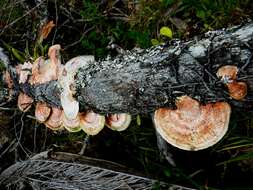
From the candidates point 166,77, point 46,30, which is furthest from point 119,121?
point 46,30

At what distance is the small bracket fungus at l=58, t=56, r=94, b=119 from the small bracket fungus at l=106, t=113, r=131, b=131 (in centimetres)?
24

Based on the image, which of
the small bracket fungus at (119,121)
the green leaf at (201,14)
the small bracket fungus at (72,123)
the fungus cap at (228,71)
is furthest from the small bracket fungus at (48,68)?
the fungus cap at (228,71)

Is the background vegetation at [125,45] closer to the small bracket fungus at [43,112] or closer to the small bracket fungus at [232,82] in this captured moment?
the small bracket fungus at [43,112]

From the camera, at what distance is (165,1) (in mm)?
3258

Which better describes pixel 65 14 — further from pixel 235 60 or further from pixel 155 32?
pixel 235 60

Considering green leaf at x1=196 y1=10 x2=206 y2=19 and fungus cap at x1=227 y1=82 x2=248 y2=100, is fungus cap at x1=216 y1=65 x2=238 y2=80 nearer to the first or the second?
fungus cap at x1=227 y1=82 x2=248 y2=100

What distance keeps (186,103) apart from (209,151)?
4.39ft

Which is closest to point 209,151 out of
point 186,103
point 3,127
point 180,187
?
point 180,187

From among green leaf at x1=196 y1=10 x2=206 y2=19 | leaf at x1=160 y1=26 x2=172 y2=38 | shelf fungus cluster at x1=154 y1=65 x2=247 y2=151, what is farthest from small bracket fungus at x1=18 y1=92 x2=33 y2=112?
shelf fungus cluster at x1=154 y1=65 x2=247 y2=151

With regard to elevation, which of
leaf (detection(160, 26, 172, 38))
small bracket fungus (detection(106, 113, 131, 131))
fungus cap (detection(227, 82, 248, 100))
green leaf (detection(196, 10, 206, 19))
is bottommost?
small bracket fungus (detection(106, 113, 131, 131))

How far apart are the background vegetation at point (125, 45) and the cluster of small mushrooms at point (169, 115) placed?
622mm

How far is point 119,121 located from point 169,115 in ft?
2.21

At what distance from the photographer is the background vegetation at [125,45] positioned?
3035 millimetres

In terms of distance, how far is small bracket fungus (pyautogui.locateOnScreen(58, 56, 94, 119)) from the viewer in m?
2.65
